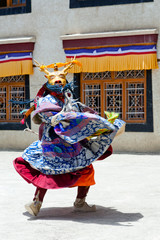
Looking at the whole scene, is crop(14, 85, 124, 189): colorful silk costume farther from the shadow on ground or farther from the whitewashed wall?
the whitewashed wall

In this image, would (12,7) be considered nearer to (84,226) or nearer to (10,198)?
(10,198)

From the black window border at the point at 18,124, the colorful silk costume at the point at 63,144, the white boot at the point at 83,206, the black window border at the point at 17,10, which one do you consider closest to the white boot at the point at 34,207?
the colorful silk costume at the point at 63,144

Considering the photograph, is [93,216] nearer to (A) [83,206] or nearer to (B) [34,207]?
(A) [83,206]

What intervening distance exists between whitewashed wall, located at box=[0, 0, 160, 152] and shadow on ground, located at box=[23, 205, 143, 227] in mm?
7115

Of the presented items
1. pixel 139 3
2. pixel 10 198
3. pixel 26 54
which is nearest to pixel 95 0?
pixel 139 3

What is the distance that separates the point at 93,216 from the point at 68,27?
29.2 ft

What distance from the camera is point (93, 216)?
18.1 feet

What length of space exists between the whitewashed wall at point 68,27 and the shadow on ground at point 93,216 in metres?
7.11

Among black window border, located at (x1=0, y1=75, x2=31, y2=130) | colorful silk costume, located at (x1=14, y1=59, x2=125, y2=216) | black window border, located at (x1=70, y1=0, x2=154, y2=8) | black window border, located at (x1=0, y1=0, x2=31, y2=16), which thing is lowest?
black window border, located at (x1=0, y1=75, x2=31, y2=130)

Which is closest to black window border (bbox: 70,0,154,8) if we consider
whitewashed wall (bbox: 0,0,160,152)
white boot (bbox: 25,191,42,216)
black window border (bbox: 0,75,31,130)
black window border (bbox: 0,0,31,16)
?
whitewashed wall (bbox: 0,0,160,152)

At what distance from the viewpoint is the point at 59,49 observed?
1373cm

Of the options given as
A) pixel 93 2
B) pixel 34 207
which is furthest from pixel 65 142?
pixel 93 2

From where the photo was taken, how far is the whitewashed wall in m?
12.8

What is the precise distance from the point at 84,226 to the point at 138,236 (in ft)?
2.13
